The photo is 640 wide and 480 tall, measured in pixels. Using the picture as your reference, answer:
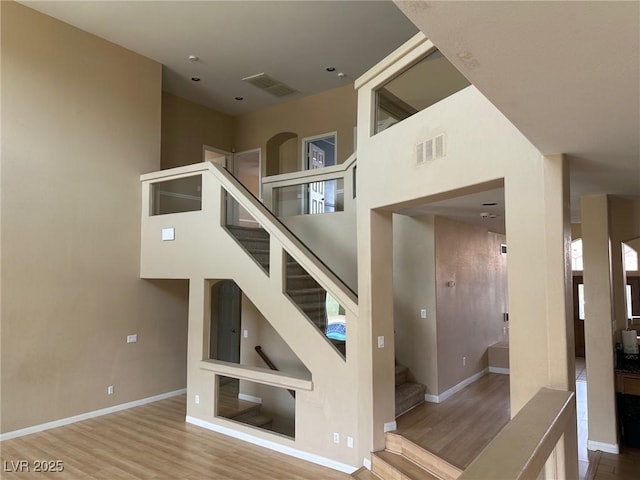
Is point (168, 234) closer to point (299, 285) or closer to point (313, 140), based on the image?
point (299, 285)

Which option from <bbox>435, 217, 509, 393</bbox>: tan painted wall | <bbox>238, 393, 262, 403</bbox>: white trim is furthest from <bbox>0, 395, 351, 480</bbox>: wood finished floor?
<bbox>435, 217, 509, 393</bbox>: tan painted wall

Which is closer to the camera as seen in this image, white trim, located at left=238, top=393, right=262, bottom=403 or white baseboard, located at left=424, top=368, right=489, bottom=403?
white baseboard, located at left=424, top=368, right=489, bottom=403

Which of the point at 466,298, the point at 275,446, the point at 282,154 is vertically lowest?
the point at 275,446

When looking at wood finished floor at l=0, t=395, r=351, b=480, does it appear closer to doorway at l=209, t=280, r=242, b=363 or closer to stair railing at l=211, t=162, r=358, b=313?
stair railing at l=211, t=162, r=358, b=313

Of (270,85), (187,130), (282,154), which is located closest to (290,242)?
(270,85)

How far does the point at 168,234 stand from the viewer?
697 cm

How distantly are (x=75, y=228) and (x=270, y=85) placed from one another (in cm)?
475

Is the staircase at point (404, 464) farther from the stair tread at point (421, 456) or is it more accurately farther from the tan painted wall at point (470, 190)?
the tan painted wall at point (470, 190)

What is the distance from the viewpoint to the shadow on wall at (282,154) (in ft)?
32.3

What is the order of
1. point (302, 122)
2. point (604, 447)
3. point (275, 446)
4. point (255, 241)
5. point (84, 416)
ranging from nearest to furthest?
point (604, 447), point (275, 446), point (255, 241), point (84, 416), point (302, 122)

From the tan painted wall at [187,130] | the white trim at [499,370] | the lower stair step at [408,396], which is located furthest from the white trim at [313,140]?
the white trim at [499,370]

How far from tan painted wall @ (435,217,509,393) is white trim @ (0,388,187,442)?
493cm

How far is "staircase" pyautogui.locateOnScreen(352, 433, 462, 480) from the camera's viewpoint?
13.5 ft

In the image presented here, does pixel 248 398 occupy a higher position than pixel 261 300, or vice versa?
pixel 261 300
